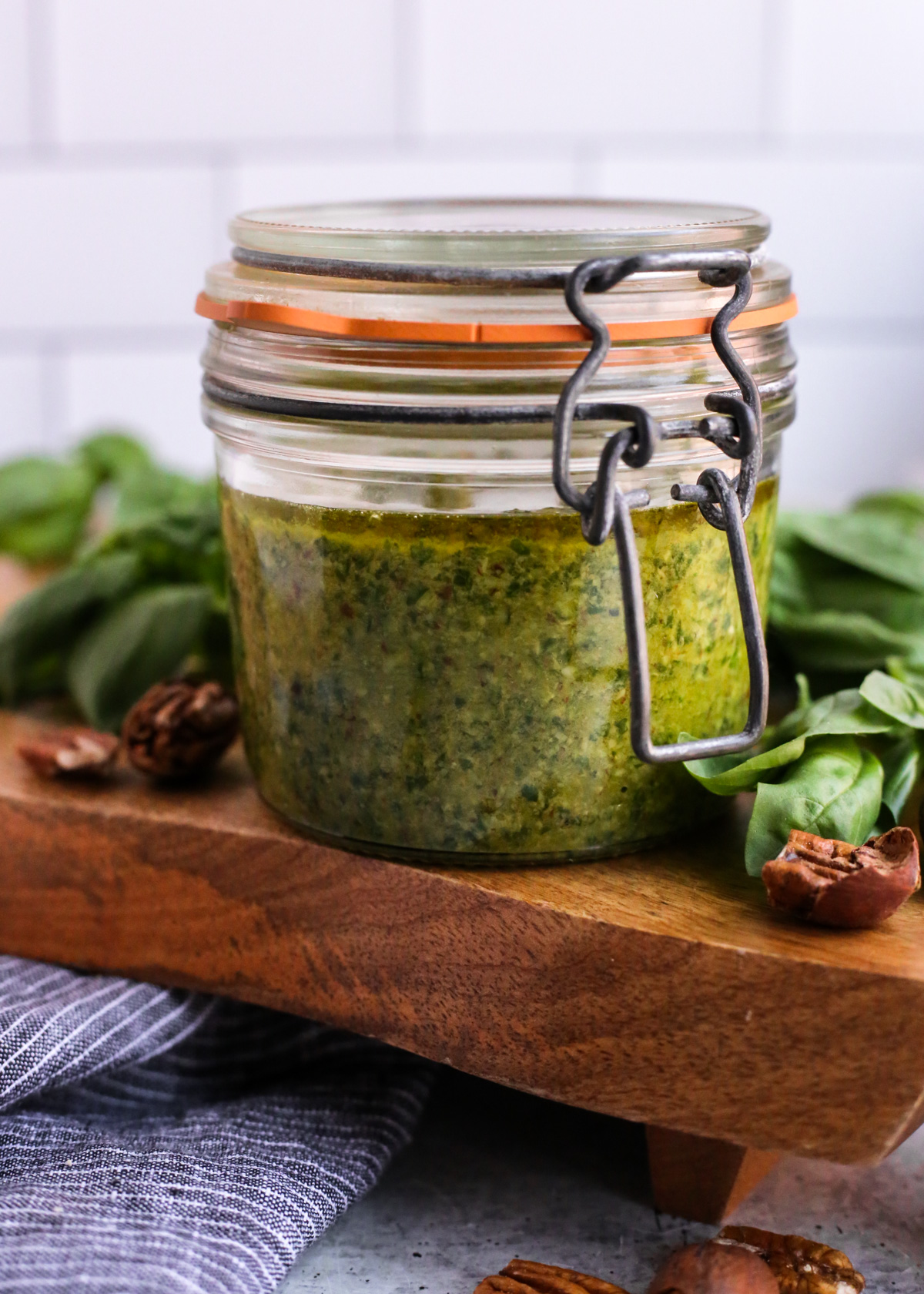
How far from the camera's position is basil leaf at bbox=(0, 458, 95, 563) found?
1.10 metres

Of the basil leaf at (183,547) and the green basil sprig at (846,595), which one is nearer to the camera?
the green basil sprig at (846,595)

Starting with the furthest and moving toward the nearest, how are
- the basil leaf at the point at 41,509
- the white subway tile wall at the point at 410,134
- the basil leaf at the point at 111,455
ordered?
the white subway tile wall at the point at 410,134
the basil leaf at the point at 111,455
the basil leaf at the point at 41,509

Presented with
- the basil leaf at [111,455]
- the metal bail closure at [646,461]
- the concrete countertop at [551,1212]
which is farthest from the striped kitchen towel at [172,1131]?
the basil leaf at [111,455]

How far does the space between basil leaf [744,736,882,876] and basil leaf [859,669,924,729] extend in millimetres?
35

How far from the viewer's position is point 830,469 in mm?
1839

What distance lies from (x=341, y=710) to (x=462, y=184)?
1265 mm

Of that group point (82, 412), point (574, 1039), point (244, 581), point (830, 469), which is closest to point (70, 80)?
point (82, 412)

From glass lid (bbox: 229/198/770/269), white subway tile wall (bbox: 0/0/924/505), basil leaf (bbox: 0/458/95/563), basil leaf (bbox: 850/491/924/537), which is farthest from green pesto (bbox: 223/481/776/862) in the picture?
white subway tile wall (bbox: 0/0/924/505)

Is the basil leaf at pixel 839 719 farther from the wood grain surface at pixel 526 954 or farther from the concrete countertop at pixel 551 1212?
the concrete countertop at pixel 551 1212

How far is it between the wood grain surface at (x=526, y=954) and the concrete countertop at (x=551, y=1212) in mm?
68

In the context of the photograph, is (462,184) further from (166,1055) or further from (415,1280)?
(415,1280)

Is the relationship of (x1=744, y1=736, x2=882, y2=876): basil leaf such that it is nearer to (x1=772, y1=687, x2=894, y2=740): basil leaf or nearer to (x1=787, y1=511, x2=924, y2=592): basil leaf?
(x1=772, y1=687, x2=894, y2=740): basil leaf

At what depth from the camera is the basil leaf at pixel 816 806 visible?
22.8 inches

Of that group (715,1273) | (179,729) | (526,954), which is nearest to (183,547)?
(179,729)
